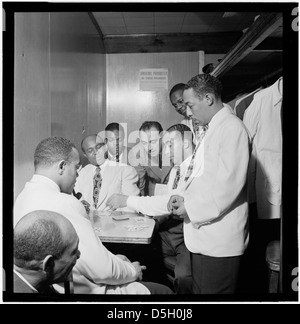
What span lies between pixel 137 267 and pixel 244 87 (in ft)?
3.38

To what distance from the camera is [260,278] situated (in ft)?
3.90

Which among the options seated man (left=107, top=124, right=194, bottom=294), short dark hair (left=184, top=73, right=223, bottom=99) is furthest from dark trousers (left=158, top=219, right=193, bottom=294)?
short dark hair (left=184, top=73, right=223, bottom=99)

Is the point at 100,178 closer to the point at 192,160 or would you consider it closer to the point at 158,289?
the point at 192,160

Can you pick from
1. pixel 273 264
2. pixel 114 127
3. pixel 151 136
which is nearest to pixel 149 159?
pixel 151 136

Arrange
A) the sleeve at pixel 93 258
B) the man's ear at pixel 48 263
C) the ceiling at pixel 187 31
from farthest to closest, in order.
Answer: the ceiling at pixel 187 31, the sleeve at pixel 93 258, the man's ear at pixel 48 263

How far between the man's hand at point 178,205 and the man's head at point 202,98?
32cm

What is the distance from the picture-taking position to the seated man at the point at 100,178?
117cm

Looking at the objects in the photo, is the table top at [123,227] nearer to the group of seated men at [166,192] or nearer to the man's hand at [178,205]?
the group of seated men at [166,192]

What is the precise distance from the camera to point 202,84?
1173 millimetres

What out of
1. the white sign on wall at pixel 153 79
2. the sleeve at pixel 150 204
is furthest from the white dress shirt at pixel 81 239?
the white sign on wall at pixel 153 79

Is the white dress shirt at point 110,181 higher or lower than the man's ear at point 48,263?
higher

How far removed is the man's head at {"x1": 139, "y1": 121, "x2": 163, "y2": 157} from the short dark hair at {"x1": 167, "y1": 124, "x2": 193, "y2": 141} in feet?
0.15

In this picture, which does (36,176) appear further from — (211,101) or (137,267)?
(211,101)
